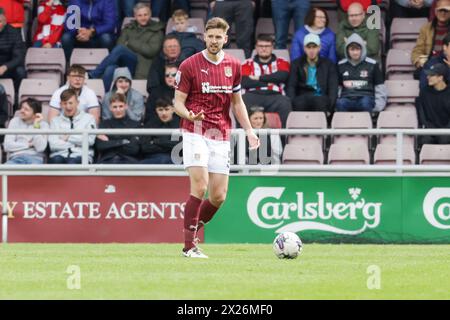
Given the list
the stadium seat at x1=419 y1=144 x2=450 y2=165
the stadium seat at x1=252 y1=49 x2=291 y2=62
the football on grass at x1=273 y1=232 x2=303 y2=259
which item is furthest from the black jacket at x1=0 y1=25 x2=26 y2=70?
the football on grass at x1=273 y1=232 x2=303 y2=259

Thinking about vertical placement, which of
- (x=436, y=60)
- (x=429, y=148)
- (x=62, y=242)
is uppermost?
(x=436, y=60)

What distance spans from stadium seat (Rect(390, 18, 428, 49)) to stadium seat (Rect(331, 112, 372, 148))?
2.43 m

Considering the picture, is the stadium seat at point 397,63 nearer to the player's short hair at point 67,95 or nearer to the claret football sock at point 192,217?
the player's short hair at point 67,95

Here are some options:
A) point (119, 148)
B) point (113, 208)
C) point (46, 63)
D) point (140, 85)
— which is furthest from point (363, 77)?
point (46, 63)

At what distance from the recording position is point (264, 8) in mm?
22594

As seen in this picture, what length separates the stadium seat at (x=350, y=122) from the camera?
19359mm

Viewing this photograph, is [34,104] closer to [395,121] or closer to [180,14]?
[180,14]

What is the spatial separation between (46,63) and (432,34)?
6413 millimetres

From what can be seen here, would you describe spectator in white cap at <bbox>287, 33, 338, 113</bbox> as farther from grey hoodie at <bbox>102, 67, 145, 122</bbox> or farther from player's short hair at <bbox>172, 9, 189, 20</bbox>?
grey hoodie at <bbox>102, 67, 145, 122</bbox>

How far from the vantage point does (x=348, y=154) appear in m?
18.7

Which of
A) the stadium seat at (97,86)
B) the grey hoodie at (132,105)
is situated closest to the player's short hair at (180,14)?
the stadium seat at (97,86)
